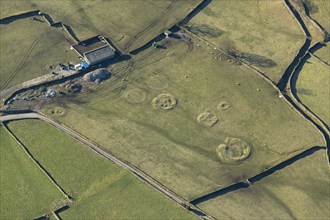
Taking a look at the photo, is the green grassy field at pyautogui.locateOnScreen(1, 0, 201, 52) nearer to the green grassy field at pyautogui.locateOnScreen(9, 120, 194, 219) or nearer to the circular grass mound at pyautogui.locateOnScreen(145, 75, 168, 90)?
the circular grass mound at pyautogui.locateOnScreen(145, 75, 168, 90)

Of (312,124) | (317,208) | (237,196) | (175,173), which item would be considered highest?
(312,124)

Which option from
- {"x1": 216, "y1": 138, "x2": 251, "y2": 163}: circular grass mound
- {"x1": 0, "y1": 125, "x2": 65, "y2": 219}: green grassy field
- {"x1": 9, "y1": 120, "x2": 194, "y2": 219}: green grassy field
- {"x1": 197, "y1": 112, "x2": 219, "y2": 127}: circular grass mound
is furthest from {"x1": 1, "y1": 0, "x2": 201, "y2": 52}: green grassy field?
{"x1": 0, "y1": 125, "x2": 65, "y2": 219}: green grassy field

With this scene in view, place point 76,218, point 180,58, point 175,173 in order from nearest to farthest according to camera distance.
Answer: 1. point 76,218
2. point 175,173
3. point 180,58

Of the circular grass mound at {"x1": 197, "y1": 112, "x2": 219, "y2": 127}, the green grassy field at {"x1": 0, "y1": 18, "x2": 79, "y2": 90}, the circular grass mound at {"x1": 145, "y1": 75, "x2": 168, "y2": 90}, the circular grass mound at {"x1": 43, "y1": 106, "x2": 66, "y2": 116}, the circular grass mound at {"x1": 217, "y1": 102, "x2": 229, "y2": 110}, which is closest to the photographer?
the circular grass mound at {"x1": 197, "y1": 112, "x2": 219, "y2": 127}

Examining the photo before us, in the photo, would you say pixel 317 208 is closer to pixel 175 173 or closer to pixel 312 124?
pixel 312 124

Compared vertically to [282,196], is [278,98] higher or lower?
higher

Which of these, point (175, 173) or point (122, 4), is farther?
point (122, 4)

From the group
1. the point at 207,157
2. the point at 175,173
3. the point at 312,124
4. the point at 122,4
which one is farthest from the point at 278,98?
the point at 122,4
